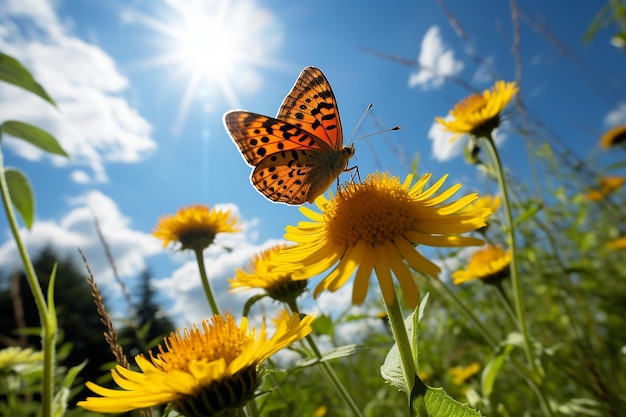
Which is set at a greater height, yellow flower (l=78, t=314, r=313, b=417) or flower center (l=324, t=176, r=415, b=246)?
flower center (l=324, t=176, r=415, b=246)

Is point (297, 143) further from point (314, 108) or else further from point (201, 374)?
point (201, 374)

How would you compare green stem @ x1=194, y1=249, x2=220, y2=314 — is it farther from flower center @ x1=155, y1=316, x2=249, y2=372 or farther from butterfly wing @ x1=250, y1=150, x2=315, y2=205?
flower center @ x1=155, y1=316, x2=249, y2=372

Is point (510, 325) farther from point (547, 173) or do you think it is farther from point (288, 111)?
point (288, 111)

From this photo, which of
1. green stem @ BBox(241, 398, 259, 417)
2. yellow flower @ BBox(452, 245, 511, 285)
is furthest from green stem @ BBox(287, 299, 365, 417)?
yellow flower @ BBox(452, 245, 511, 285)

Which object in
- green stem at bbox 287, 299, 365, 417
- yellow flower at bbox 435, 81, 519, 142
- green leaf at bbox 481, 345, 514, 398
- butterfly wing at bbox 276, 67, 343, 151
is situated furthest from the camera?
yellow flower at bbox 435, 81, 519, 142

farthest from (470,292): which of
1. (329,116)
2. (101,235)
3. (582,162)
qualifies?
(101,235)

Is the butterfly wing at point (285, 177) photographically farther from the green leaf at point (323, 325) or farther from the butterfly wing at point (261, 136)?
the green leaf at point (323, 325)
